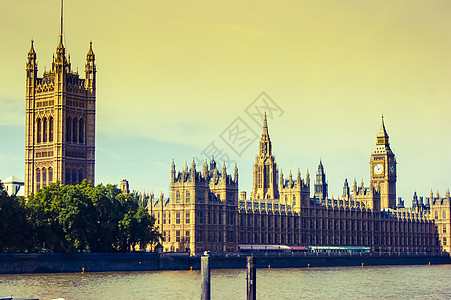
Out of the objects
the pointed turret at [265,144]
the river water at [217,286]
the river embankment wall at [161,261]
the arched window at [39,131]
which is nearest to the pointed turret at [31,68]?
the arched window at [39,131]

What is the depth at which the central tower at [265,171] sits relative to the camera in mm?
195375

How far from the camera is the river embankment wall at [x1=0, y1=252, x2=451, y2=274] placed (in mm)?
108062

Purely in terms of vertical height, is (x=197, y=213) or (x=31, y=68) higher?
(x=31, y=68)

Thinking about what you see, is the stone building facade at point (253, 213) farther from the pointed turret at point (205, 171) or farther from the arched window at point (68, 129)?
the arched window at point (68, 129)

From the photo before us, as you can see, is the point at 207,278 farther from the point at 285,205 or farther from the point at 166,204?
the point at 285,205

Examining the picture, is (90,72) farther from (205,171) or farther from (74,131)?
(205,171)

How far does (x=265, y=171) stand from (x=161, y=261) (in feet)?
232

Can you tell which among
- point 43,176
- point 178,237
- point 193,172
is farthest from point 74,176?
point 193,172

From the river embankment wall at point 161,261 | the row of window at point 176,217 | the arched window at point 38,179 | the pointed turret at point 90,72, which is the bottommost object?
the river embankment wall at point 161,261

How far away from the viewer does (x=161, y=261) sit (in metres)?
128

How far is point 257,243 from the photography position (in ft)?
561

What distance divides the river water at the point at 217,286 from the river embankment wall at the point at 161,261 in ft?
11.4

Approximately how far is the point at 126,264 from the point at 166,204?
38283mm

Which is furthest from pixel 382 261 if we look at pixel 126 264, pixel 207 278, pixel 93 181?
pixel 207 278
